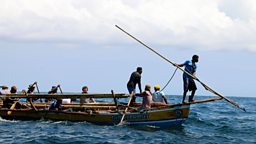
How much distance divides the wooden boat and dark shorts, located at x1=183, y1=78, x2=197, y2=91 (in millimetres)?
868

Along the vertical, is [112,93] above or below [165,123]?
above

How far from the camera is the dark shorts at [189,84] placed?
21547 millimetres

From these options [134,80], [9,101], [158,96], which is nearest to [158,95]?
[158,96]

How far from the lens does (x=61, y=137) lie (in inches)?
770

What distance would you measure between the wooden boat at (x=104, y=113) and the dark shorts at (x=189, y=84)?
0.87 metres

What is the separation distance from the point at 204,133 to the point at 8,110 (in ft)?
35.1

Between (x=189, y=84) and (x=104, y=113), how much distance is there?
472 cm

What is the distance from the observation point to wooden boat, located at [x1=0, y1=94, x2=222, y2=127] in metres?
22.5

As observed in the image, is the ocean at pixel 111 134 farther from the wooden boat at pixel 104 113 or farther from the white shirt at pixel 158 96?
the white shirt at pixel 158 96

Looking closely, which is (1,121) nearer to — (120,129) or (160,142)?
(120,129)

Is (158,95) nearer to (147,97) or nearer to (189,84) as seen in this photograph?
(147,97)

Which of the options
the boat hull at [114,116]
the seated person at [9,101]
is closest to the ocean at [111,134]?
the boat hull at [114,116]

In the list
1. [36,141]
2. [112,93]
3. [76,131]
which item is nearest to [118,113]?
[112,93]

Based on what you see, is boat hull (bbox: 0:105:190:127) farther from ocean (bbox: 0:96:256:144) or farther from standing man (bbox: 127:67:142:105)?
standing man (bbox: 127:67:142:105)
